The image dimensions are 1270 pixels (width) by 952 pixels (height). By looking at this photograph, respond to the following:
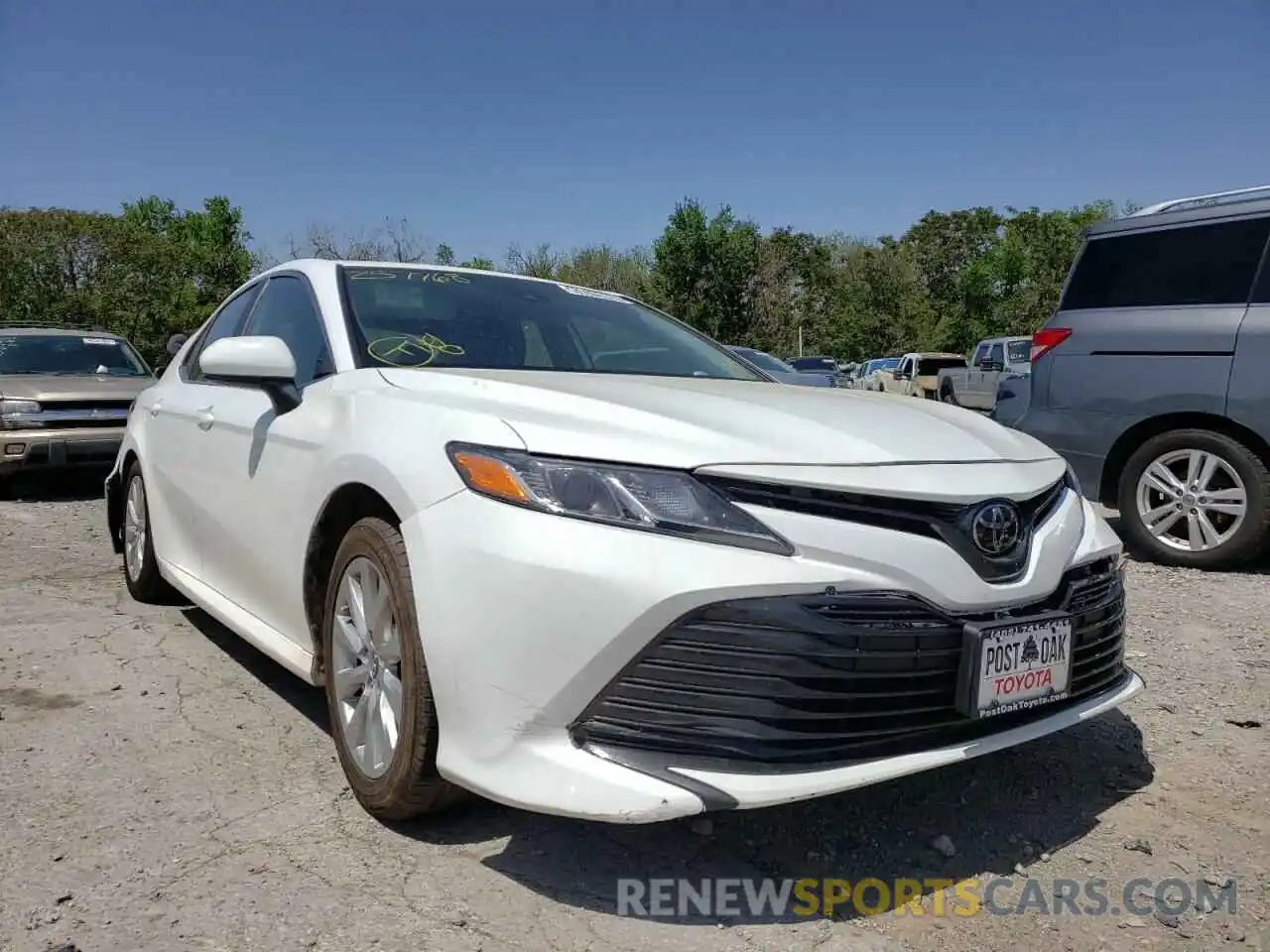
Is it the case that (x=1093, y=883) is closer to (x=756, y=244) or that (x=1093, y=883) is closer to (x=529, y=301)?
(x=529, y=301)

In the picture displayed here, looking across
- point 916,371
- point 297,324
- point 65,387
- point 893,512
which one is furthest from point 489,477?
point 916,371

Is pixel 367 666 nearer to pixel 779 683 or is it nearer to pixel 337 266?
pixel 779 683

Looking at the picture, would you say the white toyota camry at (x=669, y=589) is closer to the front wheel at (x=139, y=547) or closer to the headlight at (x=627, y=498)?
the headlight at (x=627, y=498)

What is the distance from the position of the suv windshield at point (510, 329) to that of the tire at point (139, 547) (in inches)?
73.6

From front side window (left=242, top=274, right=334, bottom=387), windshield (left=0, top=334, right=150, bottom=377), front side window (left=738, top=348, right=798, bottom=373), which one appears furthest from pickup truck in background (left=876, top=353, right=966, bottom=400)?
front side window (left=242, top=274, right=334, bottom=387)

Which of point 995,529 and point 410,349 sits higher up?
point 410,349

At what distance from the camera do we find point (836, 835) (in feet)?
8.21

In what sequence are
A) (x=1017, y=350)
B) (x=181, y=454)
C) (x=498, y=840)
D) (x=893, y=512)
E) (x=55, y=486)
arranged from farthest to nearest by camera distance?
(x=1017, y=350) < (x=55, y=486) < (x=181, y=454) < (x=498, y=840) < (x=893, y=512)

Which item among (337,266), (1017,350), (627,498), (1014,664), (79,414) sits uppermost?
(337,266)

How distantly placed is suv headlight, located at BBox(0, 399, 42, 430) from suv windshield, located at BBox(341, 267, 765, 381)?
21.2ft

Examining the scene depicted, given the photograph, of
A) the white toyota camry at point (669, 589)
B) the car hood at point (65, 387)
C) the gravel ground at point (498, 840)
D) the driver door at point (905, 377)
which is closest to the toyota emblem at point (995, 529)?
the white toyota camry at point (669, 589)

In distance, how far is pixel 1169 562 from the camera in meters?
5.34

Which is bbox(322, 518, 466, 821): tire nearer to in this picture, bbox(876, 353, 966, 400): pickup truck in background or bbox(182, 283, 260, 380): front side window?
bbox(182, 283, 260, 380): front side window

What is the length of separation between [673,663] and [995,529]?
0.81m
